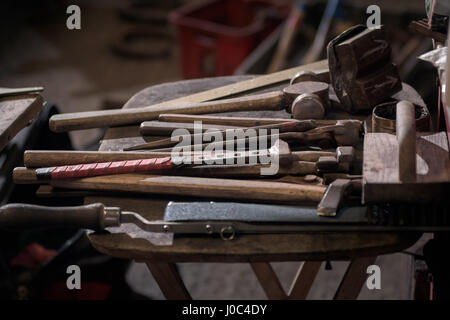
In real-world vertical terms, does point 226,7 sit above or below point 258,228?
above

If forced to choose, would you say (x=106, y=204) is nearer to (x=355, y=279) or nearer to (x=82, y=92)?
(x=355, y=279)

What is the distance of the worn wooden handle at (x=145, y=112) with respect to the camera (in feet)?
6.58

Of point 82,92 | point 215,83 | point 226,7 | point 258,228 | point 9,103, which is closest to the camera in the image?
point 258,228

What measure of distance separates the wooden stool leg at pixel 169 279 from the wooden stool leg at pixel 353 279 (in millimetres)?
469

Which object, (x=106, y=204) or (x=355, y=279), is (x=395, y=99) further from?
(x=106, y=204)

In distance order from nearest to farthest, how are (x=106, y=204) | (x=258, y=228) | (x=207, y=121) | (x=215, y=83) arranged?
(x=258, y=228), (x=106, y=204), (x=207, y=121), (x=215, y=83)

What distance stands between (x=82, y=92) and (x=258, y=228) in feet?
12.9

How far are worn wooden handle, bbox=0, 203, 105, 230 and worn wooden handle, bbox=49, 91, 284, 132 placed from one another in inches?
21.3

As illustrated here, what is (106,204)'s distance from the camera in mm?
1625

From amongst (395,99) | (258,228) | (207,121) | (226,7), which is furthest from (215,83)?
(226,7)

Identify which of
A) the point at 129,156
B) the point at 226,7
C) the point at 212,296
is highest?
the point at 226,7

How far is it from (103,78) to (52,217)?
398cm

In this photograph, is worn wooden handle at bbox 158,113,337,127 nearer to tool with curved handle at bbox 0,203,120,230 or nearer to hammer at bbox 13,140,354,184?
hammer at bbox 13,140,354,184

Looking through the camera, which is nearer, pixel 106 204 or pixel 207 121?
pixel 106 204
